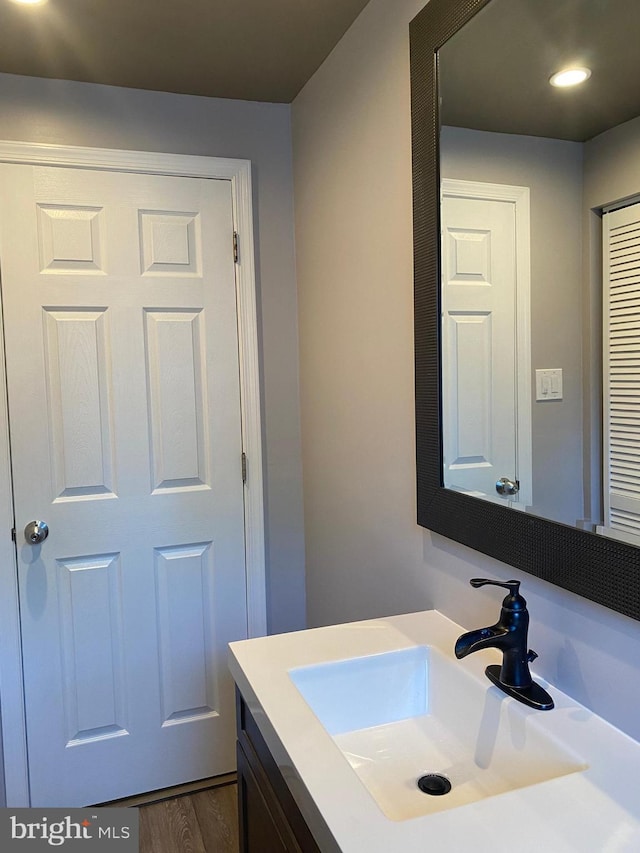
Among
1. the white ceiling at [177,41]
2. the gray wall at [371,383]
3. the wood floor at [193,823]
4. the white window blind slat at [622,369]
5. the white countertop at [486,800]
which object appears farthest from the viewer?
the wood floor at [193,823]

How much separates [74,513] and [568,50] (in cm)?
190

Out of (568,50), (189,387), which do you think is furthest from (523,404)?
(189,387)

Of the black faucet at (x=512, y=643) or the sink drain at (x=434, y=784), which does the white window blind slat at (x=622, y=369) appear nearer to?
the black faucet at (x=512, y=643)

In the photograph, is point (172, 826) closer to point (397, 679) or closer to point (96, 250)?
point (397, 679)

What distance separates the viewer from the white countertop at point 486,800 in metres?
0.79

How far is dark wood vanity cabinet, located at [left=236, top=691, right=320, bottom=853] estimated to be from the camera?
1.04m

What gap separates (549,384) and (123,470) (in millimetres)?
1556

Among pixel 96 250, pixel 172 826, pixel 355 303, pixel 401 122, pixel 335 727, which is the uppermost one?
pixel 401 122

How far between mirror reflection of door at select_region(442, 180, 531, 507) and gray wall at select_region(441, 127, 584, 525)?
0.03 m

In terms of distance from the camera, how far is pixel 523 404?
119 cm

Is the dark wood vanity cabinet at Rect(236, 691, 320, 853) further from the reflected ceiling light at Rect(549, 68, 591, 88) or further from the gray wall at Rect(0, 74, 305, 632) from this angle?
the reflected ceiling light at Rect(549, 68, 591, 88)

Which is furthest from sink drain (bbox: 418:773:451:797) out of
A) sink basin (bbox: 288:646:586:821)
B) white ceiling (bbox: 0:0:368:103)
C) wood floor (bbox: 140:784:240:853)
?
white ceiling (bbox: 0:0:368:103)

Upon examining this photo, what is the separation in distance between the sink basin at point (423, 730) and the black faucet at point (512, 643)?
0.03 meters

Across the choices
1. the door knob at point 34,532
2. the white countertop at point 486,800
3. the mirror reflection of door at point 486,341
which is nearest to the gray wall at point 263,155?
the door knob at point 34,532
